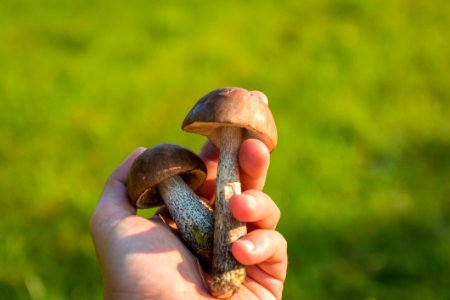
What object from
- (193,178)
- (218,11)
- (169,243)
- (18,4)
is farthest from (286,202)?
(18,4)

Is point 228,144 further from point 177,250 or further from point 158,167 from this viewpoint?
point 177,250

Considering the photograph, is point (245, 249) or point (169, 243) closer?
point (245, 249)

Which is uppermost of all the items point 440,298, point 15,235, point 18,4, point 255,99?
point 18,4

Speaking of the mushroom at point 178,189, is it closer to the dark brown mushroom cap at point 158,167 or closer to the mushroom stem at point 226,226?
the dark brown mushroom cap at point 158,167

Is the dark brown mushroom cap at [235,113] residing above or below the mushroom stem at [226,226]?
above

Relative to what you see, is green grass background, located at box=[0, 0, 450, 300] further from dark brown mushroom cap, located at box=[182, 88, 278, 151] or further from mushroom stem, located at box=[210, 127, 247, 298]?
dark brown mushroom cap, located at box=[182, 88, 278, 151]

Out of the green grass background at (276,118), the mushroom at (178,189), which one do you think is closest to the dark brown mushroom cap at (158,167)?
the mushroom at (178,189)

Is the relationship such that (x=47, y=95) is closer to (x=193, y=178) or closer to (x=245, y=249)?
(x=193, y=178)

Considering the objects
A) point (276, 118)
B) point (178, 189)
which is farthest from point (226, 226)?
point (276, 118)
